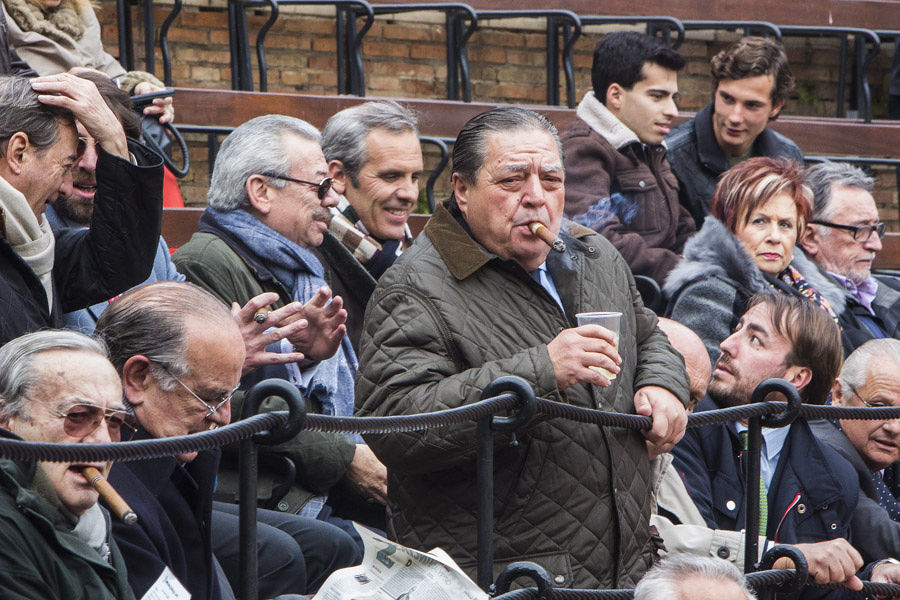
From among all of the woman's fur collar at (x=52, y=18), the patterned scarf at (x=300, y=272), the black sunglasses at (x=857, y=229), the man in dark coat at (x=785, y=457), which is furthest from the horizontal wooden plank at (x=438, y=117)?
the man in dark coat at (x=785, y=457)

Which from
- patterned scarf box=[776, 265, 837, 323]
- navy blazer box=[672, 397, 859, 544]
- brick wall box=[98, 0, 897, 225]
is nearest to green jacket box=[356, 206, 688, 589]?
navy blazer box=[672, 397, 859, 544]

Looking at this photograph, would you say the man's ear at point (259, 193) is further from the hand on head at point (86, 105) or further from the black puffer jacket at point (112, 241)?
the hand on head at point (86, 105)

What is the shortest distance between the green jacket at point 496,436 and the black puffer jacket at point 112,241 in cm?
59

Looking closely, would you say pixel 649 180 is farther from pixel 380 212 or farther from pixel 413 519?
pixel 413 519

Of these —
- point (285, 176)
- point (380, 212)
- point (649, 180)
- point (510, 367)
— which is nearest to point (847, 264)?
point (649, 180)

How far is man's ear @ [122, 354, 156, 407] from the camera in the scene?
8.68 feet

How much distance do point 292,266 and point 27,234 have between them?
37.0 inches

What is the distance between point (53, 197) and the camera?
3.07 m

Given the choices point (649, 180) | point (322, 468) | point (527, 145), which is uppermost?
point (527, 145)

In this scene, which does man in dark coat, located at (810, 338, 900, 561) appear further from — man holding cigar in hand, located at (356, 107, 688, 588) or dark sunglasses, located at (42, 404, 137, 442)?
dark sunglasses, located at (42, 404, 137, 442)

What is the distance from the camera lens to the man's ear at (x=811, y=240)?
5.15m

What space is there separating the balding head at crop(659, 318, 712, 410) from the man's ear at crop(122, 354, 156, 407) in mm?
1527

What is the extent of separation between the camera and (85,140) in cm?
314

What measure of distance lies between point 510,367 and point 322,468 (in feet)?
3.29
